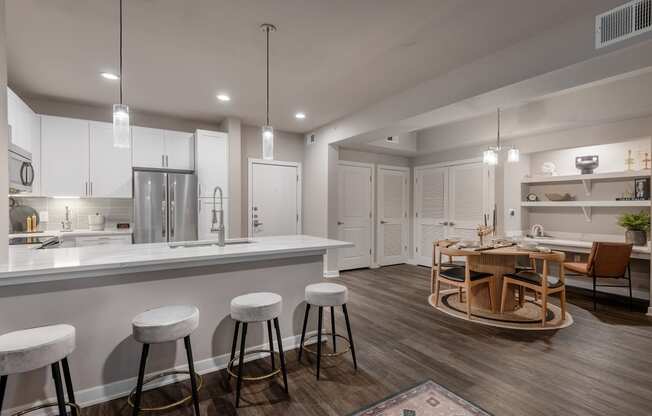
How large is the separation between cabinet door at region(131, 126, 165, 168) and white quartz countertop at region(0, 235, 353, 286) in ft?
8.18

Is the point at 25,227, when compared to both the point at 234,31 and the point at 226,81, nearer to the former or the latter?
the point at 226,81

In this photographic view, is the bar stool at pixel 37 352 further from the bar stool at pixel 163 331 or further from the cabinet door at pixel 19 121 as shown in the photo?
the cabinet door at pixel 19 121

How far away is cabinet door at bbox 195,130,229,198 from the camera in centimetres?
471

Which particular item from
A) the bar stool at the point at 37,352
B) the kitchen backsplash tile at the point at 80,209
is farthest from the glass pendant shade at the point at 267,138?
the kitchen backsplash tile at the point at 80,209

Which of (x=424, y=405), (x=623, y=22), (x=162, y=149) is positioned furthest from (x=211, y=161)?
(x=623, y=22)

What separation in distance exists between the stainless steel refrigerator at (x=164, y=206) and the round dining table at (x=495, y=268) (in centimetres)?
389

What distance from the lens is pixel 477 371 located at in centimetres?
238

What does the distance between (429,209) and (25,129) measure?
6.44 metres

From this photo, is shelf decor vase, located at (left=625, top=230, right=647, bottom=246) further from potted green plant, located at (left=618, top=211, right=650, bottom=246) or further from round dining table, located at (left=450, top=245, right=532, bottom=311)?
round dining table, located at (left=450, top=245, right=532, bottom=311)

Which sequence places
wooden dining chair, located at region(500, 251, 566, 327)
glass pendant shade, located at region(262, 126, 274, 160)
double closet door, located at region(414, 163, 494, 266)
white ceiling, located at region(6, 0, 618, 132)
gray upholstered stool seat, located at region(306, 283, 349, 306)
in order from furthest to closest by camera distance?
1. double closet door, located at region(414, 163, 494, 266)
2. wooden dining chair, located at region(500, 251, 566, 327)
3. glass pendant shade, located at region(262, 126, 274, 160)
4. gray upholstered stool seat, located at region(306, 283, 349, 306)
5. white ceiling, located at region(6, 0, 618, 132)

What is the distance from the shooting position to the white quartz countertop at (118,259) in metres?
1.71

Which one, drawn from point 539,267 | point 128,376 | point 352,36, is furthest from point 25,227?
point 539,267

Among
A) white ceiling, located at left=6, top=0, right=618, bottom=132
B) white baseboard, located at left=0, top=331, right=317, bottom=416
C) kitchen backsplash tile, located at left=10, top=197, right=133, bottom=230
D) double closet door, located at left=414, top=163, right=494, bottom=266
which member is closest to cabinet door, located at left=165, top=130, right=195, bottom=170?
white ceiling, located at left=6, top=0, right=618, bottom=132

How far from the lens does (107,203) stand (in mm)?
4555
